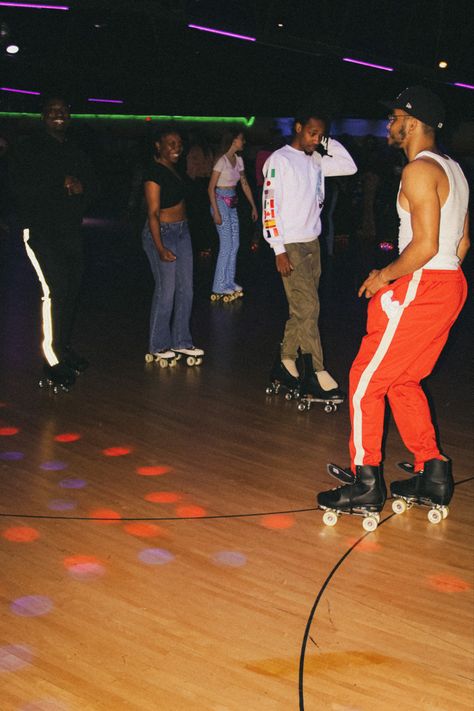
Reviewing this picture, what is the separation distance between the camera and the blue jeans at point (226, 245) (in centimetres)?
837

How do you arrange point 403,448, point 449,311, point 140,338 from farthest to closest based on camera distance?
1. point 140,338
2. point 403,448
3. point 449,311

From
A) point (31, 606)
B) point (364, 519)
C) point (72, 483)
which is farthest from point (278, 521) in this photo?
point (31, 606)

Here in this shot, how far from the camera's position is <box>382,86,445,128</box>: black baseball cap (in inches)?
132

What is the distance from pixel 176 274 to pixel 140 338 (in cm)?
110

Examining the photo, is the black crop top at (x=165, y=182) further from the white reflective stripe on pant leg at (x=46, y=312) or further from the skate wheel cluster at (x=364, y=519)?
the skate wheel cluster at (x=364, y=519)

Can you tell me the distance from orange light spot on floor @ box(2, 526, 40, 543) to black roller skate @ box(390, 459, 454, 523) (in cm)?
139

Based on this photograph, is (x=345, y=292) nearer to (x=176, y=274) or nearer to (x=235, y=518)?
(x=176, y=274)

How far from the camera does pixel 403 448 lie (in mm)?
4508

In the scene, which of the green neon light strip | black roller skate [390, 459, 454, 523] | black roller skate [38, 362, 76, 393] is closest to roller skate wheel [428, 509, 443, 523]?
black roller skate [390, 459, 454, 523]

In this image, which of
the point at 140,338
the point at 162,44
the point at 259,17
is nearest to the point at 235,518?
the point at 140,338

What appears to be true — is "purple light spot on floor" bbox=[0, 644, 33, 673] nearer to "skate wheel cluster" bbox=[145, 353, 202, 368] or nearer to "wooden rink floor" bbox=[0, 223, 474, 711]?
"wooden rink floor" bbox=[0, 223, 474, 711]

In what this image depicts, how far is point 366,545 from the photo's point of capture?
3.36 m

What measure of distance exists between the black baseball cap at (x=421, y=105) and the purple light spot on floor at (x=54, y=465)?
83.3 inches

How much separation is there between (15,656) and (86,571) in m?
0.57
